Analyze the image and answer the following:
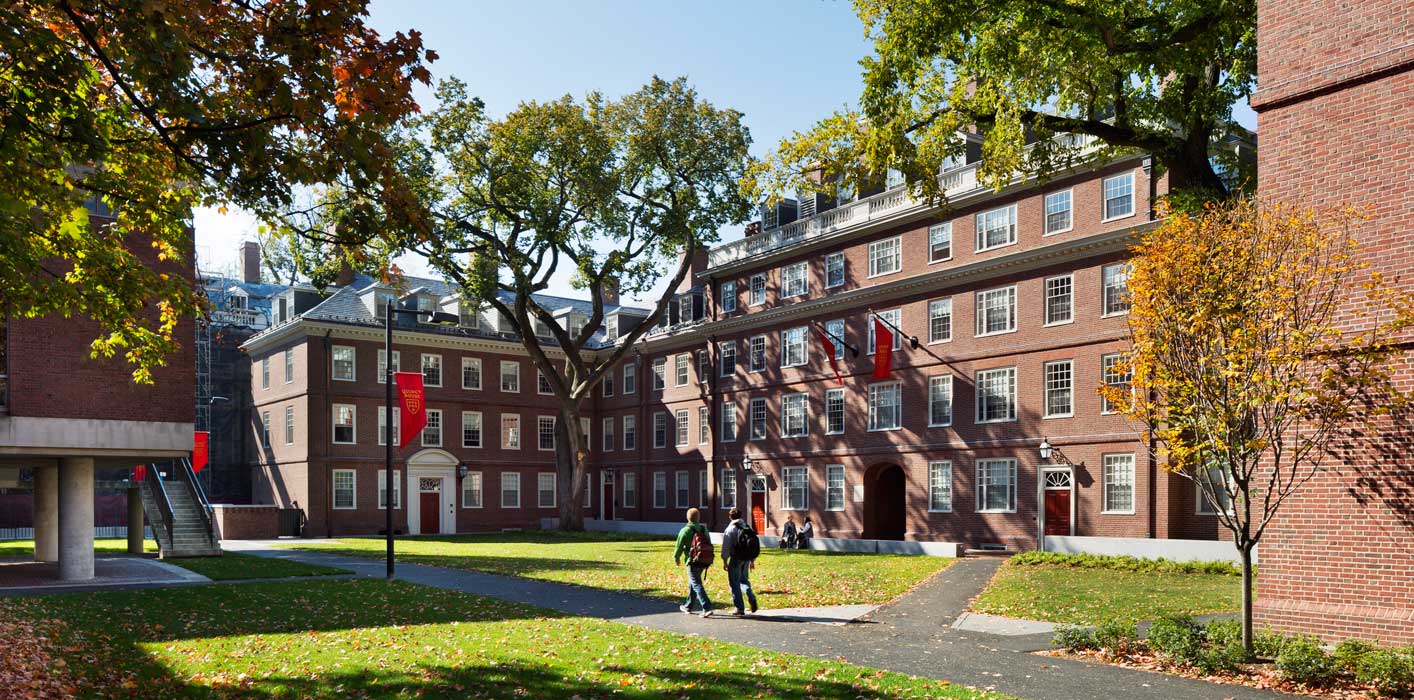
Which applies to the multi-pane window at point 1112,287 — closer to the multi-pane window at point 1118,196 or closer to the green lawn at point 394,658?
the multi-pane window at point 1118,196

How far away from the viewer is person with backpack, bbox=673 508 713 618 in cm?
1667

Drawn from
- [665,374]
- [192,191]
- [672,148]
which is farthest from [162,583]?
[665,374]

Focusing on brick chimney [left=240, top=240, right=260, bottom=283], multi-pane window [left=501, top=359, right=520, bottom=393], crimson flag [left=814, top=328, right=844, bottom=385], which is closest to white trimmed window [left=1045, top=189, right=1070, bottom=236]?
crimson flag [left=814, top=328, right=844, bottom=385]

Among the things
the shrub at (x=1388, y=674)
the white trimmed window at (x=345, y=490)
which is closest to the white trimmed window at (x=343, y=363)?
the white trimmed window at (x=345, y=490)

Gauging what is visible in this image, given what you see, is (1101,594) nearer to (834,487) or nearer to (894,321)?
(894,321)

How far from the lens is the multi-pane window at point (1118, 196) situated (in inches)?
1214

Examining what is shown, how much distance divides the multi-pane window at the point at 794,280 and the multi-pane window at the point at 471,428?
18.4 meters

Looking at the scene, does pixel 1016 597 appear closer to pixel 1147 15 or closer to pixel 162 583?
pixel 1147 15

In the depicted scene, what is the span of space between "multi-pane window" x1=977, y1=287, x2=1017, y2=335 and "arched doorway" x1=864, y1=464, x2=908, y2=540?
7.09 metres

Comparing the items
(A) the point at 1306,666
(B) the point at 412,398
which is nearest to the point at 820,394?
(B) the point at 412,398

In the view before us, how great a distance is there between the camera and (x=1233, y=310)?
12398 millimetres

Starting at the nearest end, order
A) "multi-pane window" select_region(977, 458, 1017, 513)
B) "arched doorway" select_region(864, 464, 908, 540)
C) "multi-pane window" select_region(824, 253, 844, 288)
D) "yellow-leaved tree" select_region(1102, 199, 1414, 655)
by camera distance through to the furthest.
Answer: "yellow-leaved tree" select_region(1102, 199, 1414, 655), "multi-pane window" select_region(977, 458, 1017, 513), "arched doorway" select_region(864, 464, 908, 540), "multi-pane window" select_region(824, 253, 844, 288)

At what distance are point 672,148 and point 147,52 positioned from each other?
32601 mm

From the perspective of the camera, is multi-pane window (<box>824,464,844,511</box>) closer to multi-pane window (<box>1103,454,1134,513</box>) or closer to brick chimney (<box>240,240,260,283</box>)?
multi-pane window (<box>1103,454,1134,513</box>)
